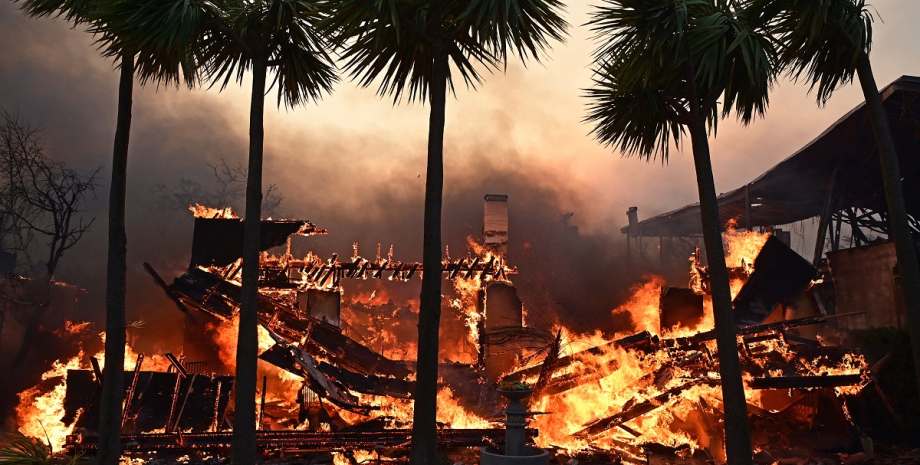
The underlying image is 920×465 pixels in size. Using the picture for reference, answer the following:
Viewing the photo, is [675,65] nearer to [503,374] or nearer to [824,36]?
[824,36]

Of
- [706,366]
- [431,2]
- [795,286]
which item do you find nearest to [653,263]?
[795,286]

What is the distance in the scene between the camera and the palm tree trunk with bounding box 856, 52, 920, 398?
7391mm

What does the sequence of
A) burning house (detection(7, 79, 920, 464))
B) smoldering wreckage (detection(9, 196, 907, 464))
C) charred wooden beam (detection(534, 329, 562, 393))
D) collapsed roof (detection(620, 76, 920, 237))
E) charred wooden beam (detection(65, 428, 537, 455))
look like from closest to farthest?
1. charred wooden beam (detection(65, 428, 537, 455))
2. smoldering wreckage (detection(9, 196, 907, 464))
3. burning house (detection(7, 79, 920, 464))
4. charred wooden beam (detection(534, 329, 562, 393))
5. collapsed roof (detection(620, 76, 920, 237))

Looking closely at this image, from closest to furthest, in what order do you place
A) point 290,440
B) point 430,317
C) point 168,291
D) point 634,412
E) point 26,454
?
point 26,454
point 430,317
point 290,440
point 634,412
point 168,291

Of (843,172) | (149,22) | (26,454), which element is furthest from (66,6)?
(843,172)

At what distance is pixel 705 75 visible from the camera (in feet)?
27.8

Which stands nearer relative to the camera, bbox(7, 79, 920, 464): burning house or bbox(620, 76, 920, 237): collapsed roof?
bbox(7, 79, 920, 464): burning house

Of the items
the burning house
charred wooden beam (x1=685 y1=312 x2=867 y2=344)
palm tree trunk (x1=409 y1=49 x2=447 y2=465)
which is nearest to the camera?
palm tree trunk (x1=409 y1=49 x2=447 y2=465)

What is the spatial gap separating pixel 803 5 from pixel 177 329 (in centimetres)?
2151

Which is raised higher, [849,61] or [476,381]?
[849,61]

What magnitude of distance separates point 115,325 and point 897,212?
9974 millimetres

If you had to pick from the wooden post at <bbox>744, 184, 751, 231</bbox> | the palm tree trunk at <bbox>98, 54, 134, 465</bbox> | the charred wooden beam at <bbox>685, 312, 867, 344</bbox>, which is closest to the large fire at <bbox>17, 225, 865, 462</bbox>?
the charred wooden beam at <bbox>685, 312, 867, 344</bbox>

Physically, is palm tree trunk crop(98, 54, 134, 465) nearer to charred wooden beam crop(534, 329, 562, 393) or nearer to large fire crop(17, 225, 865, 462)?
large fire crop(17, 225, 865, 462)

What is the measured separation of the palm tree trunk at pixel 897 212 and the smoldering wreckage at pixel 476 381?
5.03 metres
